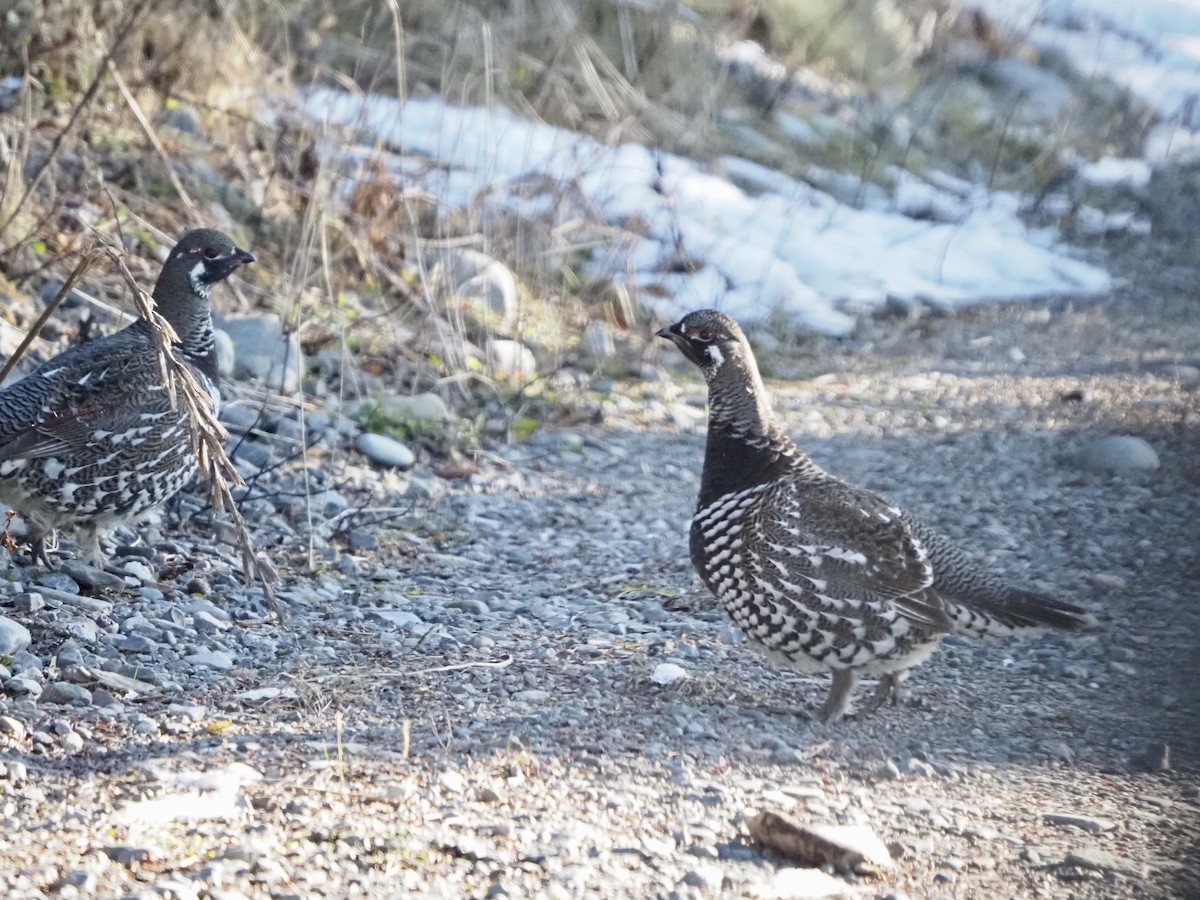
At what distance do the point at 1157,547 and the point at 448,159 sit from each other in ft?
16.5

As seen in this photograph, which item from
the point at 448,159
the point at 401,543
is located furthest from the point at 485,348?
the point at 401,543

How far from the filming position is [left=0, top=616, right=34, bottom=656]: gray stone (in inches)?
190

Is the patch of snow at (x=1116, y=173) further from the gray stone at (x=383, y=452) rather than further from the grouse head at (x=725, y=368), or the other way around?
the grouse head at (x=725, y=368)

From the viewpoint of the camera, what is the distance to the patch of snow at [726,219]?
9938 millimetres

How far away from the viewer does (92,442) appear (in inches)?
230

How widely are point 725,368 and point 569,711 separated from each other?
1.62m

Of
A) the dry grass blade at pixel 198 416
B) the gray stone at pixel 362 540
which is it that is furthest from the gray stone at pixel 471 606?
the dry grass blade at pixel 198 416

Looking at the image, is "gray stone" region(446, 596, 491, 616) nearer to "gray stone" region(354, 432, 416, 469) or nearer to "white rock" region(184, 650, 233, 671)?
"white rock" region(184, 650, 233, 671)

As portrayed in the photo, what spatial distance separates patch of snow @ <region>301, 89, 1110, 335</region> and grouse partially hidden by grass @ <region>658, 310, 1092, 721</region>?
14.2 feet

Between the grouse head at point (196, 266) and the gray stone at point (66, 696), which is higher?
the grouse head at point (196, 266)

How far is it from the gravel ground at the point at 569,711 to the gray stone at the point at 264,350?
90 cm

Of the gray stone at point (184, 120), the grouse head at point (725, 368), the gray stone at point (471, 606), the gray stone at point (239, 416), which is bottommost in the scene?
the gray stone at point (239, 416)

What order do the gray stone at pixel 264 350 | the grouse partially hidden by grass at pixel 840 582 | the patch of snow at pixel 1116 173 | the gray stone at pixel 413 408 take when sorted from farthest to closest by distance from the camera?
the patch of snow at pixel 1116 173 → the gray stone at pixel 413 408 → the gray stone at pixel 264 350 → the grouse partially hidden by grass at pixel 840 582

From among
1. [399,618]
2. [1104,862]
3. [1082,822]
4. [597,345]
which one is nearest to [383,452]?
[399,618]
